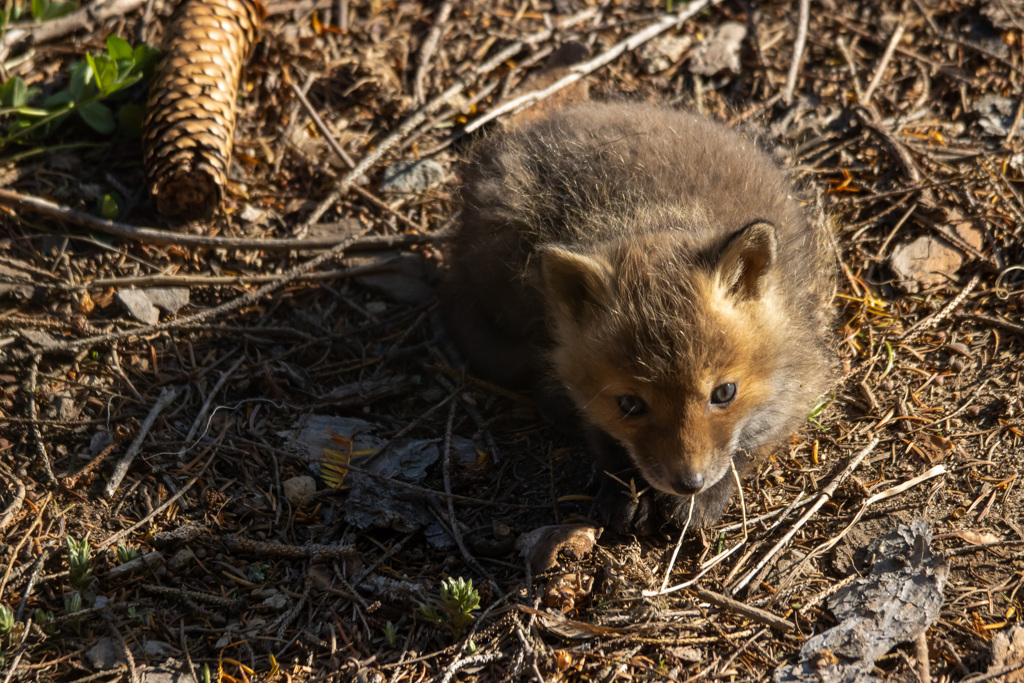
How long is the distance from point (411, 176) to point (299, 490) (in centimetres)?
244

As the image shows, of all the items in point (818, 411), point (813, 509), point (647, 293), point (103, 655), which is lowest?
point (103, 655)

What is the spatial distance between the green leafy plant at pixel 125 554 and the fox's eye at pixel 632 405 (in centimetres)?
234

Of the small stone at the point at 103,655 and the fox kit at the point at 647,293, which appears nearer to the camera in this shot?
the small stone at the point at 103,655

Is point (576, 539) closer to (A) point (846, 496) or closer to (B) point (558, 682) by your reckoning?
(B) point (558, 682)

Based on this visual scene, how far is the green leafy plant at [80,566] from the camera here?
11.9ft

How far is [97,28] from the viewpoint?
5828 mm

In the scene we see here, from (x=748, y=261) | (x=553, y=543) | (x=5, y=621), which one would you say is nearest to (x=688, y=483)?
(x=553, y=543)

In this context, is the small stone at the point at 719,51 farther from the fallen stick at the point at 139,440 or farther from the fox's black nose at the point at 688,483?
the fallen stick at the point at 139,440

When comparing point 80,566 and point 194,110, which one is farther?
point 194,110

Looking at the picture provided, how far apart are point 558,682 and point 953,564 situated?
1866 mm

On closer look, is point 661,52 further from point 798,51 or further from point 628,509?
point 628,509

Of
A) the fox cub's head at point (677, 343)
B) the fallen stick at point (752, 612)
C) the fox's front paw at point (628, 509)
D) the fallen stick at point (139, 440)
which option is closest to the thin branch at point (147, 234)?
the fallen stick at point (139, 440)

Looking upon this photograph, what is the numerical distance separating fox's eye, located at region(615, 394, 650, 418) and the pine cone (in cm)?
306

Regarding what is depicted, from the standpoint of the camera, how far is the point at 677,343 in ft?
11.4
